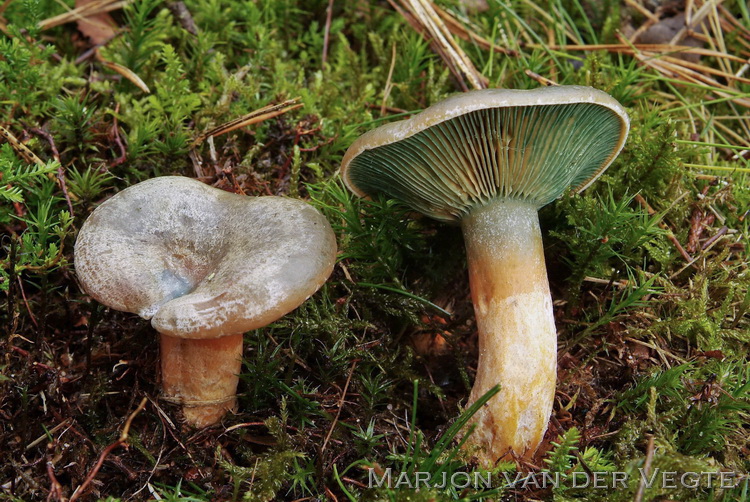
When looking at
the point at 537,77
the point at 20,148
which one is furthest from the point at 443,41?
the point at 20,148

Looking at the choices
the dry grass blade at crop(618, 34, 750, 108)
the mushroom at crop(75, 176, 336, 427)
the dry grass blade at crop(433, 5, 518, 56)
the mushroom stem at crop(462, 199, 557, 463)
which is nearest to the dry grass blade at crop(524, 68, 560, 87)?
the dry grass blade at crop(433, 5, 518, 56)

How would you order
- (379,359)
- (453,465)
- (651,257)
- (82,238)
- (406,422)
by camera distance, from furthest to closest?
(651,257) < (379,359) < (406,422) < (82,238) < (453,465)

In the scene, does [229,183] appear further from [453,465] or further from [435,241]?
[453,465]

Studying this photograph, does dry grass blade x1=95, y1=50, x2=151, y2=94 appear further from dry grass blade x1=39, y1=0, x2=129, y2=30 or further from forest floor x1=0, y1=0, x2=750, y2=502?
dry grass blade x1=39, y1=0, x2=129, y2=30

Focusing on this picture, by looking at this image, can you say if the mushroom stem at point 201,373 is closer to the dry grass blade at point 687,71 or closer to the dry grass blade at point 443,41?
the dry grass blade at point 443,41

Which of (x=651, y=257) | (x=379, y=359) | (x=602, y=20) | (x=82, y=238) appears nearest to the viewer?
(x=82, y=238)

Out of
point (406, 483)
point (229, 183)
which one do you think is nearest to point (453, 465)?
point (406, 483)

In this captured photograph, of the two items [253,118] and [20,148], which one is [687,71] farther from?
[20,148]
